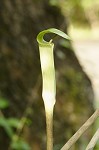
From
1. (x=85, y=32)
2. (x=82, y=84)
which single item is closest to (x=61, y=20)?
(x=82, y=84)

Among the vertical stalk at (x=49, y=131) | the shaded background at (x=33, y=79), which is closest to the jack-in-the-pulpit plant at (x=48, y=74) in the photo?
the vertical stalk at (x=49, y=131)

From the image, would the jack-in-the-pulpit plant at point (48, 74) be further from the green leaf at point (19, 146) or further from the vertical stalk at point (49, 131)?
the green leaf at point (19, 146)

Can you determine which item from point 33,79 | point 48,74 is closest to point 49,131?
point 48,74

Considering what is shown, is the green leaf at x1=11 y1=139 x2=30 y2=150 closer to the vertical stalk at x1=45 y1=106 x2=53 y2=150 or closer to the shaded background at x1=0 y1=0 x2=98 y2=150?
the shaded background at x1=0 y1=0 x2=98 y2=150

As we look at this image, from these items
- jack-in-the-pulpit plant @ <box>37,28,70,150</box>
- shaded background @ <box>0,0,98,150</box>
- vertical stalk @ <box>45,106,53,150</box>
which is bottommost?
shaded background @ <box>0,0,98,150</box>

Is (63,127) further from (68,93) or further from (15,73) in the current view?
(15,73)

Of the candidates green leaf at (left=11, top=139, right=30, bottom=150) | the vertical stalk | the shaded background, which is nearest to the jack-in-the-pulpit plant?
the vertical stalk
